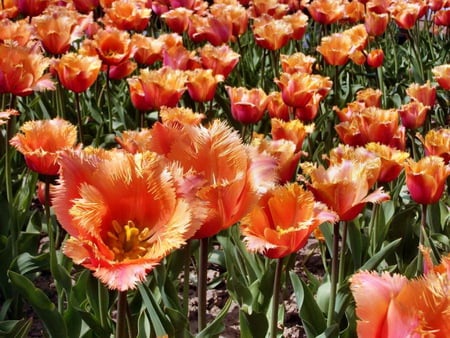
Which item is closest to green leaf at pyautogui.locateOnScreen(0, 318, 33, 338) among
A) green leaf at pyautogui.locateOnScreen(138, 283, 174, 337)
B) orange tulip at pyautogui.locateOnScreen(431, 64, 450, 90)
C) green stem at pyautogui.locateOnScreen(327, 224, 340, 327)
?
green leaf at pyautogui.locateOnScreen(138, 283, 174, 337)

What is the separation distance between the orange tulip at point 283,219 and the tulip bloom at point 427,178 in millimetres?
586

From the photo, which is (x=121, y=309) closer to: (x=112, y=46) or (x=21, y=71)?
(x=21, y=71)

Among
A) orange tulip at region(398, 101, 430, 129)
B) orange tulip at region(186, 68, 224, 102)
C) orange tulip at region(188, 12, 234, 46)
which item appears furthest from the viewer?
orange tulip at region(188, 12, 234, 46)

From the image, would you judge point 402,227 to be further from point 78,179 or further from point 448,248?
point 78,179

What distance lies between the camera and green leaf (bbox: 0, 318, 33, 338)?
1553 mm

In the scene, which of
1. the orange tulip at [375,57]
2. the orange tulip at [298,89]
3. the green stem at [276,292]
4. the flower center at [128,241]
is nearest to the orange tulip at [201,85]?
the orange tulip at [298,89]

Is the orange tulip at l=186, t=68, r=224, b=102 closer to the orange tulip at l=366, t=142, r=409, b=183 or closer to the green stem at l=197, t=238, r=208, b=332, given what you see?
the orange tulip at l=366, t=142, r=409, b=183

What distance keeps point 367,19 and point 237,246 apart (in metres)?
2.49

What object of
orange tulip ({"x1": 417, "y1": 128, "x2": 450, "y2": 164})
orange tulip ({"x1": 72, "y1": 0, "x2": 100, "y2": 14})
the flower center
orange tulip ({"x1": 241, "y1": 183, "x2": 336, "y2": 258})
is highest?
the flower center

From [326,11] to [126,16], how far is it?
1.26 metres

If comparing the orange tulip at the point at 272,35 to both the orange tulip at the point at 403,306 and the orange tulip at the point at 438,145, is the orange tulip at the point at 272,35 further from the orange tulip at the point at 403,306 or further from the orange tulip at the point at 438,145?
the orange tulip at the point at 403,306

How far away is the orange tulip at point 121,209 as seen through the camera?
1.00m

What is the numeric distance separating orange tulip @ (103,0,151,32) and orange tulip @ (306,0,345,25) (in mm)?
1075

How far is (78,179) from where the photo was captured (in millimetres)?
1062
